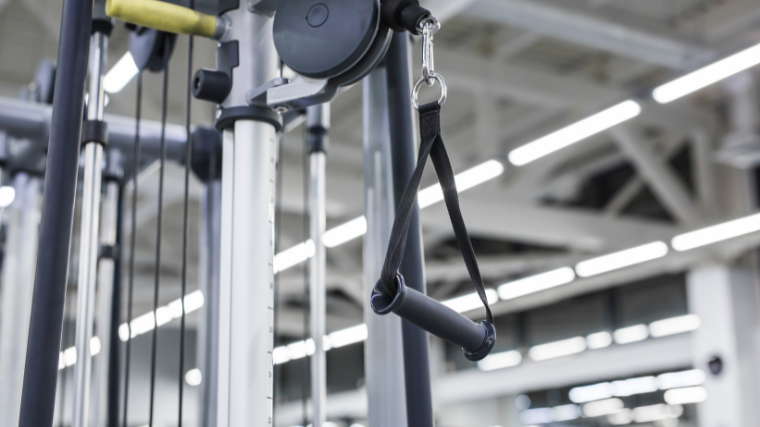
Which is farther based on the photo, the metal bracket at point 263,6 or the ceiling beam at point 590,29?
the ceiling beam at point 590,29

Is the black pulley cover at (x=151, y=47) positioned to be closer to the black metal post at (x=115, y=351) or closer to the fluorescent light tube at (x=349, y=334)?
the black metal post at (x=115, y=351)

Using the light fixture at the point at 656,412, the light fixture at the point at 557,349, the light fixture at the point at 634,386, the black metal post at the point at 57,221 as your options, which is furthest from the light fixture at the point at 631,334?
the black metal post at the point at 57,221

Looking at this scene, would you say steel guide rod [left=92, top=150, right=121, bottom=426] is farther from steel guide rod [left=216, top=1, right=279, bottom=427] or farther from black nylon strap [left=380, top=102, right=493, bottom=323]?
black nylon strap [left=380, top=102, right=493, bottom=323]

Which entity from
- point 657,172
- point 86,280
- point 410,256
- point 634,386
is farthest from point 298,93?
point 634,386

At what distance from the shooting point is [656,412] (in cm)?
1185

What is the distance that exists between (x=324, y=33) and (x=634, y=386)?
1146 centimetres

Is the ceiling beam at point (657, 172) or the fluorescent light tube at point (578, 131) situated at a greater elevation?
the ceiling beam at point (657, 172)

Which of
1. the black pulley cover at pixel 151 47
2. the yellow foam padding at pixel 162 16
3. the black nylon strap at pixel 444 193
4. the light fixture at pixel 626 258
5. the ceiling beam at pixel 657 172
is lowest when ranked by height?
the black nylon strap at pixel 444 193

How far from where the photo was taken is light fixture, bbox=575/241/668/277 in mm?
6836

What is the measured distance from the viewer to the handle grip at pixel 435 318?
0.77 m

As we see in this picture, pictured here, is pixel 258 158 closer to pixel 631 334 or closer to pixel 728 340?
pixel 728 340

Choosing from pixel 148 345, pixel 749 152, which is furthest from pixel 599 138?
Answer: pixel 148 345

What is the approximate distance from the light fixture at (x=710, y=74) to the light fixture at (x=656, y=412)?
8591 millimetres

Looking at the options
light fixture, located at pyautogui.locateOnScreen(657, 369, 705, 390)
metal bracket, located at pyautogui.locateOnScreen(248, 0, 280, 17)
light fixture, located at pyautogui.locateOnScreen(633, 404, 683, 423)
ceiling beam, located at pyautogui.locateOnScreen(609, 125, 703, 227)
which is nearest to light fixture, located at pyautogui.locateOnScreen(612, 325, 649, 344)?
light fixture, located at pyautogui.locateOnScreen(657, 369, 705, 390)
